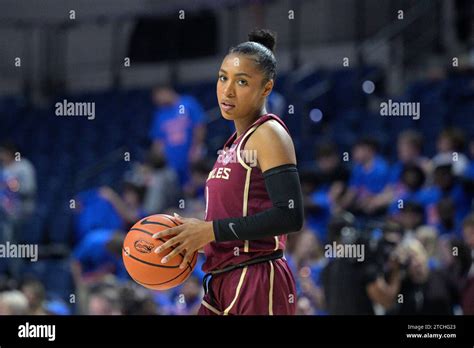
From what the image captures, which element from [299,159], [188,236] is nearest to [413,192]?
[299,159]

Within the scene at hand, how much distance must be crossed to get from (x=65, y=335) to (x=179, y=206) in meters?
3.20

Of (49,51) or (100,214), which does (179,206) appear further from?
(49,51)

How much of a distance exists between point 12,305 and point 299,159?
11.6 feet

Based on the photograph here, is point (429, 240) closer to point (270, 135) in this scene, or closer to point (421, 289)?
point (421, 289)

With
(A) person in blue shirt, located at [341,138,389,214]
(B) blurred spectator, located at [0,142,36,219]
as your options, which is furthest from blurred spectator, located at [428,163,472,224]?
(B) blurred spectator, located at [0,142,36,219]

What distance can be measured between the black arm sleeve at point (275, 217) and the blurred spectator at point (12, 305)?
217cm

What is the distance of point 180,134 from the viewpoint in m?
7.40

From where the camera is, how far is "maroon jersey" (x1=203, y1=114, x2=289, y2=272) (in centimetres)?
283

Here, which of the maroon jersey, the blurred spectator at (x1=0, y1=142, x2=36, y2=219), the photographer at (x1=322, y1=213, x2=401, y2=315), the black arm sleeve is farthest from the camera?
the blurred spectator at (x1=0, y1=142, x2=36, y2=219)

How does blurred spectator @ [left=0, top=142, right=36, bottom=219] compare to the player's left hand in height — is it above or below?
above

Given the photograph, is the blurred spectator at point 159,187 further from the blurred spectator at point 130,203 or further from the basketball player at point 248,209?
the basketball player at point 248,209

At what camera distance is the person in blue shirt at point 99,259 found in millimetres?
6375

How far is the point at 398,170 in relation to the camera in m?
6.48

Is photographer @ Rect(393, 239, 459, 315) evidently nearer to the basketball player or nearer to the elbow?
the basketball player
